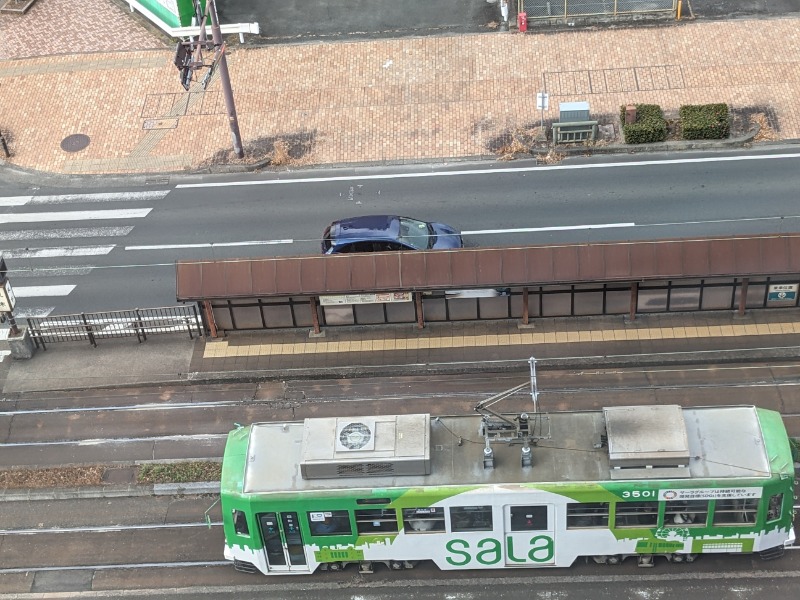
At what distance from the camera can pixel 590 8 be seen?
4978 cm

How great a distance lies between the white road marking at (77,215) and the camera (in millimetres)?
43812

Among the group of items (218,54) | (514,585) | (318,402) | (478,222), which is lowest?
(514,585)

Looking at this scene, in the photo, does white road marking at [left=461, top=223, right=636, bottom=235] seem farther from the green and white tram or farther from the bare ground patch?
the green and white tram

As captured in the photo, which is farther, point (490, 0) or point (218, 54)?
point (490, 0)

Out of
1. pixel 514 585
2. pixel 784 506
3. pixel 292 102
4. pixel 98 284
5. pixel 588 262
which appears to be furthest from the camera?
pixel 292 102

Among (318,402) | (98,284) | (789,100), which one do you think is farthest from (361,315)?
(789,100)

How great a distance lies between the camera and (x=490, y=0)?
168 feet

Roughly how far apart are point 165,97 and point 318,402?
66.3 ft

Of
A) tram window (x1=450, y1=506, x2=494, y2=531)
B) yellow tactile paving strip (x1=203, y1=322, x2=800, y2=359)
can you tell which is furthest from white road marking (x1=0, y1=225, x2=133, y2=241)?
tram window (x1=450, y1=506, x2=494, y2=531)

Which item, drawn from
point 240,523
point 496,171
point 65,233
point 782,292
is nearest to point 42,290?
point 65,233

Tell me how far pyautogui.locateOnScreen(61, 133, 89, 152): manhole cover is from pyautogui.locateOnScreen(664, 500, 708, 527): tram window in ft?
101

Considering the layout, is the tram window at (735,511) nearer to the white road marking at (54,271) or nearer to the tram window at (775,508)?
the tram window at (775,508)

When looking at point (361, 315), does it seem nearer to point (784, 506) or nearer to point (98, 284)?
point (98, 284)

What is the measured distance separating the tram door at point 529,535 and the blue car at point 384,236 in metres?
12.4
